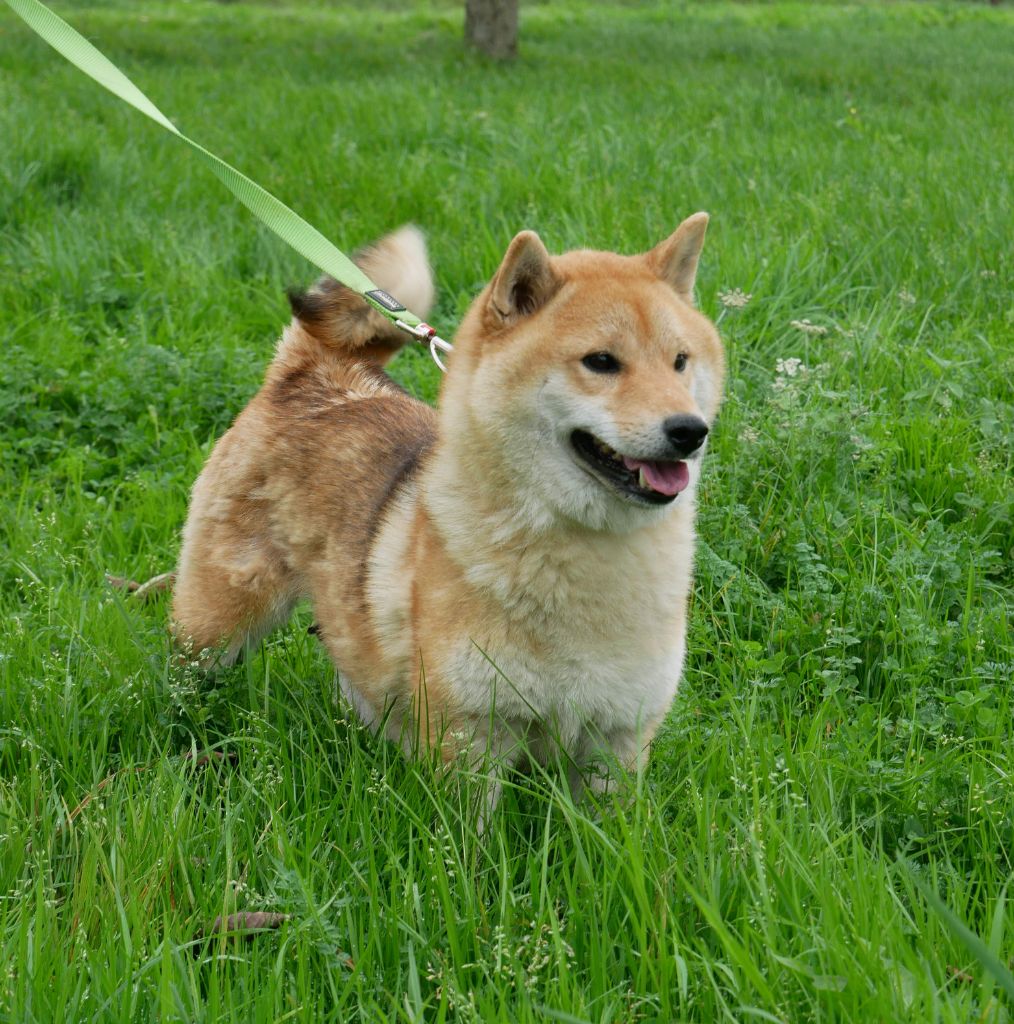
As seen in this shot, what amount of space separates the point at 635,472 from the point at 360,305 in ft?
4.38

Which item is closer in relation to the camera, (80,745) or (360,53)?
(80,745)

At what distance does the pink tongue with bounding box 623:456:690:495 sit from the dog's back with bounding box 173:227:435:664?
0.76 m

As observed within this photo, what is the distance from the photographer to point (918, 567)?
140 inches

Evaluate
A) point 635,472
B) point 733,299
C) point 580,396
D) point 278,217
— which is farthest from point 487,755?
point 733,299

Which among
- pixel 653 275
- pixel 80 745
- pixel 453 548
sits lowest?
pixel 80 745

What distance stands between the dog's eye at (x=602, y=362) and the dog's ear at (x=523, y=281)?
21 cm

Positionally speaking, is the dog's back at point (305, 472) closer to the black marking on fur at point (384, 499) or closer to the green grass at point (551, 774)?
the black marking on fur at point (384, 499)

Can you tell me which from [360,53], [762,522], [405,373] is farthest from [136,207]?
[360,53]

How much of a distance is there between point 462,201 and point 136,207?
189 centimetres

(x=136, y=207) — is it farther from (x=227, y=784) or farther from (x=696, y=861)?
(x=696, y=861)

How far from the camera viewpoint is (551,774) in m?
2.82

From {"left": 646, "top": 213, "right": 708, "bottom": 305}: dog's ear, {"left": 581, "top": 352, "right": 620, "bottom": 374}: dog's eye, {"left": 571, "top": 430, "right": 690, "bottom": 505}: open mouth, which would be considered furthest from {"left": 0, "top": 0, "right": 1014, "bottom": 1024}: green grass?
{"left": 646, "top": 213, "right": 708, "bottom": 305}: dog's ear

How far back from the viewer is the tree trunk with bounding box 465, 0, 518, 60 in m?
14.1

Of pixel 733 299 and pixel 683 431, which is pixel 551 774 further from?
pixel 733 299
